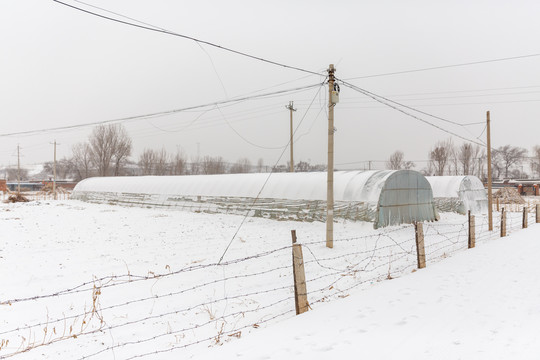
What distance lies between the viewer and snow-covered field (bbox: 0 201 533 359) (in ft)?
16.2

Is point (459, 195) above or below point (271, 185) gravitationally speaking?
below

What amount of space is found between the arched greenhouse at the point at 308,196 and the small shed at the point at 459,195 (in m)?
4.44

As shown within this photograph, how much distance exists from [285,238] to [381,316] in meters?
9.19

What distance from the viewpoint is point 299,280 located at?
18.8 feet

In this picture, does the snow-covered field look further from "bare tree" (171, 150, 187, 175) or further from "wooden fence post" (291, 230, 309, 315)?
"bare tree" (171, 150, 187, 175)

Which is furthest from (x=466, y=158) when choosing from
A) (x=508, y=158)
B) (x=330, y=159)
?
(x=330, y=159)

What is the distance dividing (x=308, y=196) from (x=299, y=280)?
13.8m

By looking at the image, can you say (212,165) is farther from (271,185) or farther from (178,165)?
(271,185)

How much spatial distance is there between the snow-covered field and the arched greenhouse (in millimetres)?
1962

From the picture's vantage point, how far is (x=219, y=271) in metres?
9.48

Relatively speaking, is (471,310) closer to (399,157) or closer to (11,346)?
(11,346)

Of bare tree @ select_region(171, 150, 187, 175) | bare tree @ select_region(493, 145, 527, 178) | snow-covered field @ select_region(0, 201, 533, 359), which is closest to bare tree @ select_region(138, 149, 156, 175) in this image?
bare tree @ select_region(171, 150, 187, 175)

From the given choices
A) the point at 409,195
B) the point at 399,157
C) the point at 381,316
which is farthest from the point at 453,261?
the point at 399,157

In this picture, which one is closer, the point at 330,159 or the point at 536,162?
the point at 330,159
